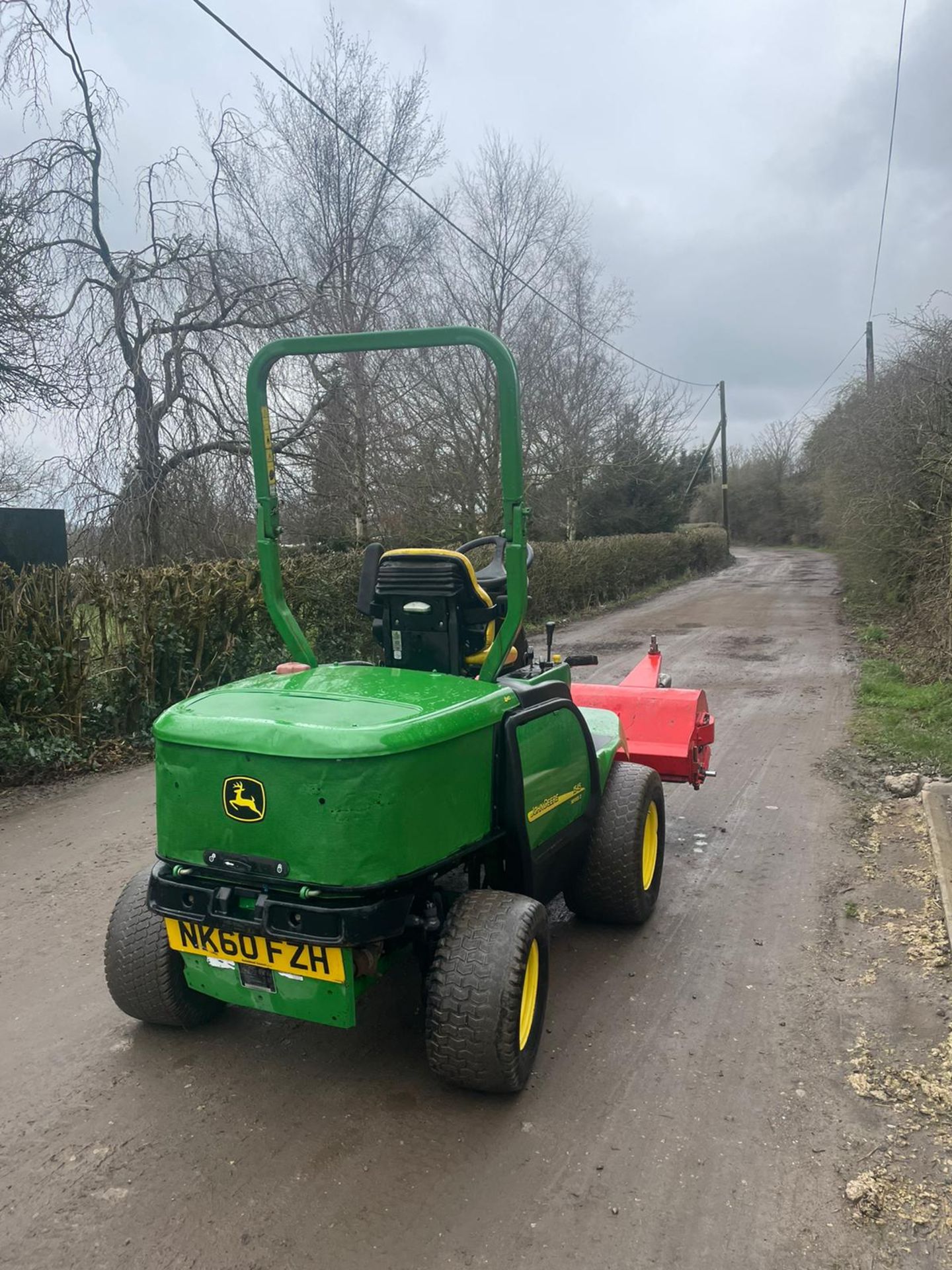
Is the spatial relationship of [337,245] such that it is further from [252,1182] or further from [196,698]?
[252,1182]

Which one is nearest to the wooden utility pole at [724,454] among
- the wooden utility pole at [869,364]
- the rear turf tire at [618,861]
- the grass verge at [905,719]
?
the wooden utility pole at [869,364]

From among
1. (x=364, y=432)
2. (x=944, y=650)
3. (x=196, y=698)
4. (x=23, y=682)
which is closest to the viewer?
(x=196, y=698)

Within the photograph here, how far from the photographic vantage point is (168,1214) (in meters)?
2.53

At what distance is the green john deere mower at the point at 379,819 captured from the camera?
271 cm

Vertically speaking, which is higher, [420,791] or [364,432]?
[364,432]

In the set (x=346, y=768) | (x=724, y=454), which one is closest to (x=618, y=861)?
(x=346, y=768)

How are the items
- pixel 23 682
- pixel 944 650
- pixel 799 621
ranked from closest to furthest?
1. pixel 23 682
2. pixel 944 650
3. pixel 799 621

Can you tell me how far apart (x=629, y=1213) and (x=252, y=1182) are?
106 cm

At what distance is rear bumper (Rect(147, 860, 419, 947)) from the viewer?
8.86ft

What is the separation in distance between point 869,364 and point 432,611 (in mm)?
21594

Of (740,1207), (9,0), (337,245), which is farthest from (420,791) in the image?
(337,245)

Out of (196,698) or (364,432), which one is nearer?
(196,698)

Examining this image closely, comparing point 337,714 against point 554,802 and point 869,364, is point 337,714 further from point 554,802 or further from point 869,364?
point 869,364

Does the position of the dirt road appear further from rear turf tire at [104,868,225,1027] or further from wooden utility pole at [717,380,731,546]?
wooden utility pole at [717,380,731,546]
